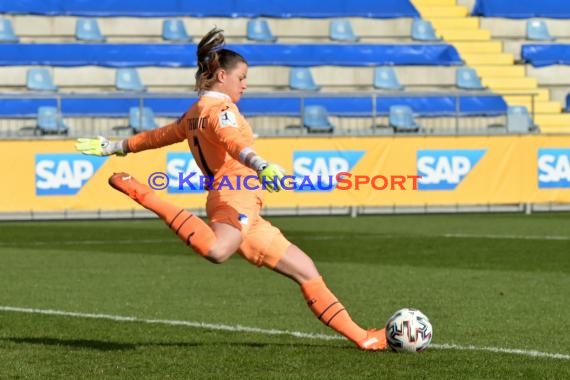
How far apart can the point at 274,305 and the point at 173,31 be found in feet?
66.9

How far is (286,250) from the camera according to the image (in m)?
8.27

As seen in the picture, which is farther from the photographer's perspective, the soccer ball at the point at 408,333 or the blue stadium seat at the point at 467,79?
the blue stadium seat at the point at 467,79

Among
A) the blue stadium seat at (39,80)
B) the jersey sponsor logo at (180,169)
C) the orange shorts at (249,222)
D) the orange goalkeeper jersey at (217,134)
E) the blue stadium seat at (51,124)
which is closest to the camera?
the orange goalkeeper jersey at (217,134)

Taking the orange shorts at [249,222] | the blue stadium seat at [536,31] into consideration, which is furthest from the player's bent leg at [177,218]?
the blue stadium seat at [536,31]

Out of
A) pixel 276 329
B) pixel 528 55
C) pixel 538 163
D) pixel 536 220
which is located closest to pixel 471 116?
pixel 538 163

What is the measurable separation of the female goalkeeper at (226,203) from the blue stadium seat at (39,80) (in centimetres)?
2004

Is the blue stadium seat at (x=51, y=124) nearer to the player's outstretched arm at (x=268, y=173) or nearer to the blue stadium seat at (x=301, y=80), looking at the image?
the blue stadium seat at (x=301, y=80)

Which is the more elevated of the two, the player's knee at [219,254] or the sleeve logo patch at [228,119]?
the sleeve logo patch at [228,119]

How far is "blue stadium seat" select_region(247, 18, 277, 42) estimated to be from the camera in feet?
104

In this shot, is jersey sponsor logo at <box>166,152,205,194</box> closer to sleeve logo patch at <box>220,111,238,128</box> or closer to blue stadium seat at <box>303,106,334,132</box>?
blue stadium seat at <box>303,106,334,132</box>

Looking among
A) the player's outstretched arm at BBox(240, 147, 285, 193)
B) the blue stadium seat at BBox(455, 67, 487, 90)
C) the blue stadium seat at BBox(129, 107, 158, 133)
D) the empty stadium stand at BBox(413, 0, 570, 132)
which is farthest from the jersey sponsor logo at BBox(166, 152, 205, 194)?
the player's outstretched arm at BBox(240, 147, 285, 193)

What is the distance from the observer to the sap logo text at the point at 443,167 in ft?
79.4

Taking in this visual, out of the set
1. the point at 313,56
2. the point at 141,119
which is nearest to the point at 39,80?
the point at 141,119

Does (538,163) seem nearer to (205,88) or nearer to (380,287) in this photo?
(380,287)
